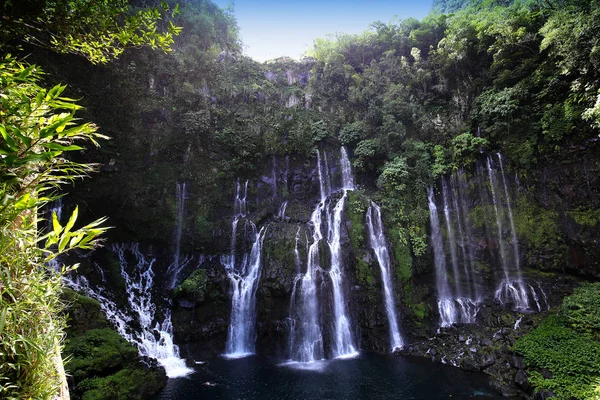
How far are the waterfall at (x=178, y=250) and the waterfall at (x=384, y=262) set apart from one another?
9.78 m

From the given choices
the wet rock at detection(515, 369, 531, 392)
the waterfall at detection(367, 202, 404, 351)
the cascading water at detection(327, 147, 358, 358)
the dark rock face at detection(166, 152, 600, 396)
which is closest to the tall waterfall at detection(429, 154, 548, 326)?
the dark rock face at detection(166, 152, 600, 396)

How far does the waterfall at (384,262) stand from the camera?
13.1 meters

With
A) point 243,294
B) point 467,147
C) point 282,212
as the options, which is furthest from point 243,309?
point 467,147

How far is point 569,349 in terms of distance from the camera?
9008mm

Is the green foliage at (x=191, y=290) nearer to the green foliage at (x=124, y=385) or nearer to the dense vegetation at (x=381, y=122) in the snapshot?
the dense vegetation at (x=381, y=122)

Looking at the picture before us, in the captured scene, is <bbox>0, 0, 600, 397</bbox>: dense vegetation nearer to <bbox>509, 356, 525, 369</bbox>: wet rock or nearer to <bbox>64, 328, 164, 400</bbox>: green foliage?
<bbox>64, 328, 164, 400</bbox>: green foliage

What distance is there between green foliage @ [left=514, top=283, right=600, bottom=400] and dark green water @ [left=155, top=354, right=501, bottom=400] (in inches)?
65.2

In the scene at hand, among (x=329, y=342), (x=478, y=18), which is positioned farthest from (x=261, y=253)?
(x=478, y=18)

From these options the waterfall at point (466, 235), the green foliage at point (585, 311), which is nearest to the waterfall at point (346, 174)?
the waterfall at point (466, 235)

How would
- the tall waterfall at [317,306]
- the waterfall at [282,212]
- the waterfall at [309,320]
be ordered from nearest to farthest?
the waterfall at [309,320]
the tall waterfall at [317,306]
the waterfall at [282,212]

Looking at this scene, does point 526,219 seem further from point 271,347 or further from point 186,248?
point 186,248

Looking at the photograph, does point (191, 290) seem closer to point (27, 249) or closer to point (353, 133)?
point (27, 249)

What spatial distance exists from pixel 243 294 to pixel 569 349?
1213cm

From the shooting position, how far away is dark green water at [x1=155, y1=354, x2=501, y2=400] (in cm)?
903
